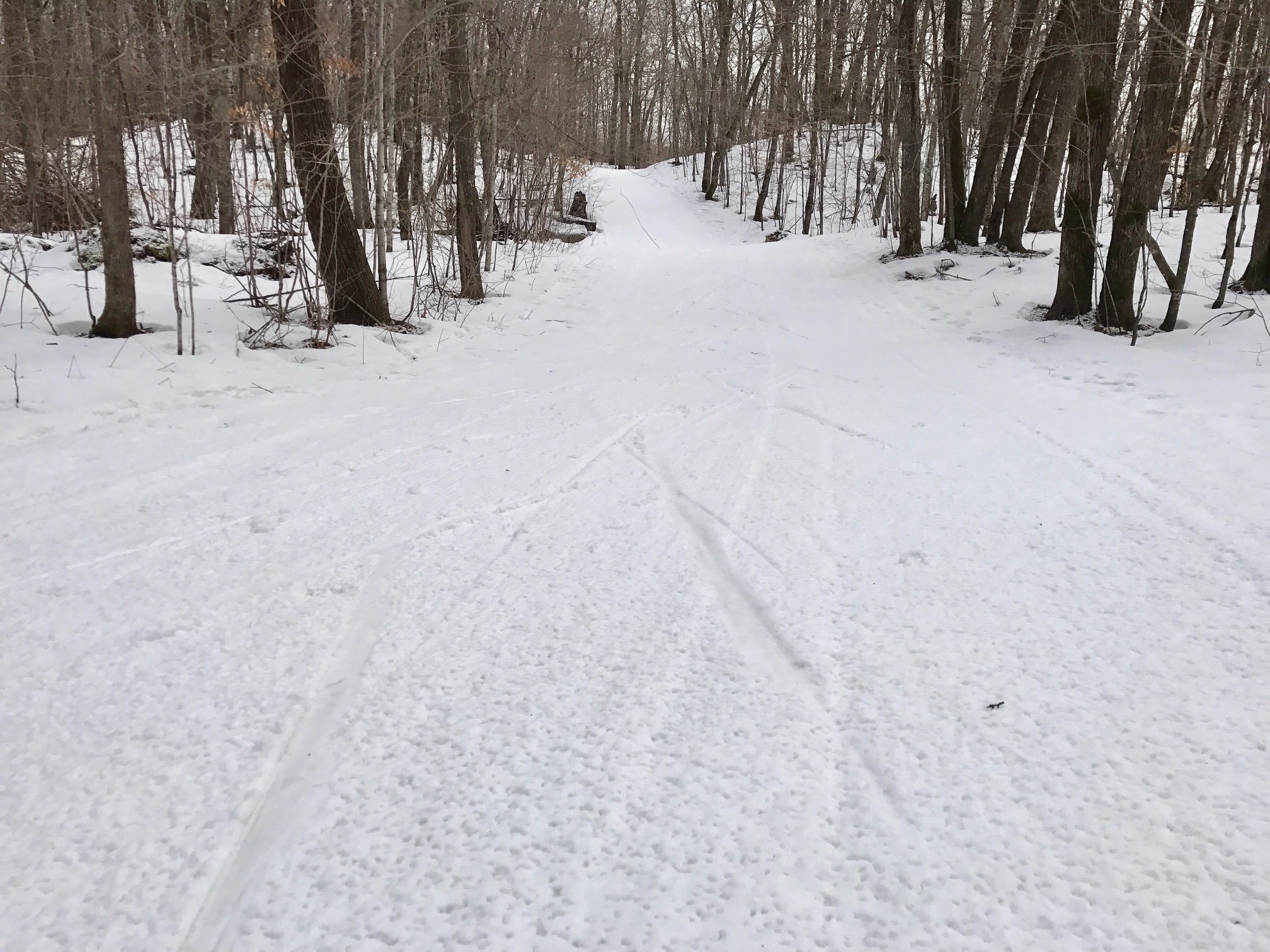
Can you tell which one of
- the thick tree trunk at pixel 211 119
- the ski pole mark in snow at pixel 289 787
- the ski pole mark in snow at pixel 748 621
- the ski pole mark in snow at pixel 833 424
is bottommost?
the ski pole mark in snow at pixel 289 787

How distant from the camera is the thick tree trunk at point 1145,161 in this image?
689 centimetres

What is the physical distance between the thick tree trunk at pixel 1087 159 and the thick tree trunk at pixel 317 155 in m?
7.34

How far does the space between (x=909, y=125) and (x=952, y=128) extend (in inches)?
27.7

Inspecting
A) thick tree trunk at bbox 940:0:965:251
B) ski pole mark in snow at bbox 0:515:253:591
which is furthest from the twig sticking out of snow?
thick tree trunk at bbox 940:0:965:251

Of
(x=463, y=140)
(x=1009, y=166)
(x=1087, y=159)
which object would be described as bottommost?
(x=1087, y=159)

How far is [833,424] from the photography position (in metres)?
5.19

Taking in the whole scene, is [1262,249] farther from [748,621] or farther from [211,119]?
[211,119]

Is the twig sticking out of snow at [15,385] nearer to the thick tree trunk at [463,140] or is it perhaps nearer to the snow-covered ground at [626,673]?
the snow-covered ground at [626,673]

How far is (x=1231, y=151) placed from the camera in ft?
Answer: 38.9

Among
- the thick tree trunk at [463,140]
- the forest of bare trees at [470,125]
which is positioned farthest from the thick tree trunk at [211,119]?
the thick tree trunk at [463,140]

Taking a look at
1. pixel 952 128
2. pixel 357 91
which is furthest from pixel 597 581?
pixel 952 128

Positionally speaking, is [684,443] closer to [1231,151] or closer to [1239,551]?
[1239,551]

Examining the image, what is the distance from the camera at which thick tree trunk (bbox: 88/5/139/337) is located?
5.55m

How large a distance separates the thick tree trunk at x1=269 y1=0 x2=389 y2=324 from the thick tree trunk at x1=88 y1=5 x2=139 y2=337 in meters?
1.40
